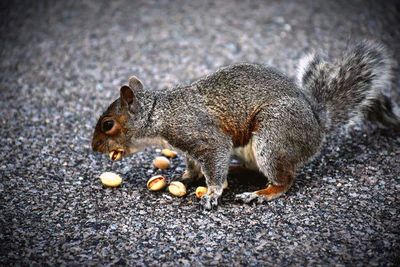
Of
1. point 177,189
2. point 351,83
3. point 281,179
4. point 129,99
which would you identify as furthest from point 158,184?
point 351,83

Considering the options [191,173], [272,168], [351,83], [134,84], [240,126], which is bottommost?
[191,173]

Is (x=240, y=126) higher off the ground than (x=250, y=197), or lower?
higher

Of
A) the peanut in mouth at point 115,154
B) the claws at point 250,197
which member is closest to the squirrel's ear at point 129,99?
the peanut in mouth at point 115,154

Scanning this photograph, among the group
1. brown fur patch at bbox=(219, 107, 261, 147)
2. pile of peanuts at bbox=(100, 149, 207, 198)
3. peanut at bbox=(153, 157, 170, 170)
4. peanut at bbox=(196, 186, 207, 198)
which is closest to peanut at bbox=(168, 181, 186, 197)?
pile of peanuts at bbox=(100, 149, 207, 198)

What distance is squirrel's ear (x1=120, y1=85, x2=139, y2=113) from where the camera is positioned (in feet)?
10.8

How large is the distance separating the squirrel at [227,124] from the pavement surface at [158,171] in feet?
0.90

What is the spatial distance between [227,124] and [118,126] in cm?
79

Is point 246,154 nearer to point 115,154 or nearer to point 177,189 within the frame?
point 177,189

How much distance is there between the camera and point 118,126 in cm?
338

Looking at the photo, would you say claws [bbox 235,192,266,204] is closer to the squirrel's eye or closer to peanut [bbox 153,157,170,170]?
peanut [bbox 153,157,170,170]

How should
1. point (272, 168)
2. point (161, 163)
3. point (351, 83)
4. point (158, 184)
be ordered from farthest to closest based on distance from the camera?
point (161, 163) < point (351, 83) < point (158, 184) < point (272, 168)

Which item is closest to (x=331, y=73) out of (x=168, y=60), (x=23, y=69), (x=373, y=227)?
(x=373, y=227)

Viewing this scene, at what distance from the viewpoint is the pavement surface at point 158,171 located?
2.93 meters

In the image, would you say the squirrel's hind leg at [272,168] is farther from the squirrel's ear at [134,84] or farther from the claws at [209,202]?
the squirrel's ear at [134,84]
